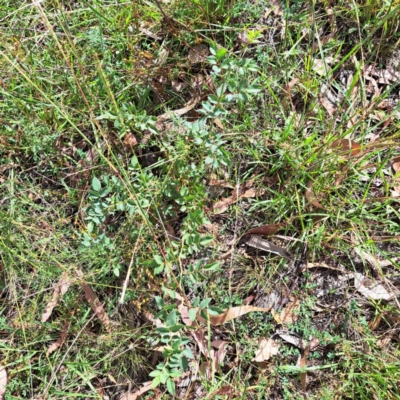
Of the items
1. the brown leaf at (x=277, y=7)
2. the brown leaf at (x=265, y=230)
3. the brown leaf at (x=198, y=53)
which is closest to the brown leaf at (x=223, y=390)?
the brown leaf at (x=265, y=230)

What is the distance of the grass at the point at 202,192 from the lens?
195 centimetres

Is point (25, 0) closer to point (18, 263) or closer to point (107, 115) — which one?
point (107, 115)

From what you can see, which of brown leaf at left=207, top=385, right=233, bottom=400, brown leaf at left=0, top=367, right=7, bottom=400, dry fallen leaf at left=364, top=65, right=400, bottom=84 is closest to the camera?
brown leaf at left=207, top=385, right=233, bottom=400

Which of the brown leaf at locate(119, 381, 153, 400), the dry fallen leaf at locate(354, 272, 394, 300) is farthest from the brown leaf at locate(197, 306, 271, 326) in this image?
the dry fallen leaf at locate(354, 272, 394, 300)

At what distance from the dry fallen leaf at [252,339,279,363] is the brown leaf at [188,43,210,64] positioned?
1.38 m

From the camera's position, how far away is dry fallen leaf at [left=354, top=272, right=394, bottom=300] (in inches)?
78.4

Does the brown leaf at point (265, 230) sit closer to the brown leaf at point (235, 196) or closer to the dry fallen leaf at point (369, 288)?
the brown leaf at point (235, 196)

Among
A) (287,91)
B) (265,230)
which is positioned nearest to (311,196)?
(265,230)

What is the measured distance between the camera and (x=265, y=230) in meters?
2.01

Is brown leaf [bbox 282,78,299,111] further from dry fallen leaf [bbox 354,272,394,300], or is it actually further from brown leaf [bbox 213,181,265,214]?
dry fallen leaf [bbox 354,272,394,300]

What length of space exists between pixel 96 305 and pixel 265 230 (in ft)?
2.87

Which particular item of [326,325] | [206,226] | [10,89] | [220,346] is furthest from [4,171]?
[326,325]

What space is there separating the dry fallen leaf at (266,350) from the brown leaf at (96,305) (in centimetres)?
71

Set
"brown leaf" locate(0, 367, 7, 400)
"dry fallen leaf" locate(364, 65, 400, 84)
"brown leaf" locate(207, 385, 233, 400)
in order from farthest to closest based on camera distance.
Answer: "dry fallen leaf" locate(364, 65, 400, 84) < "brown leaf" locate(0, 367, 7, 400) < "brown leaf" locate(207, 385, 233, 400)
